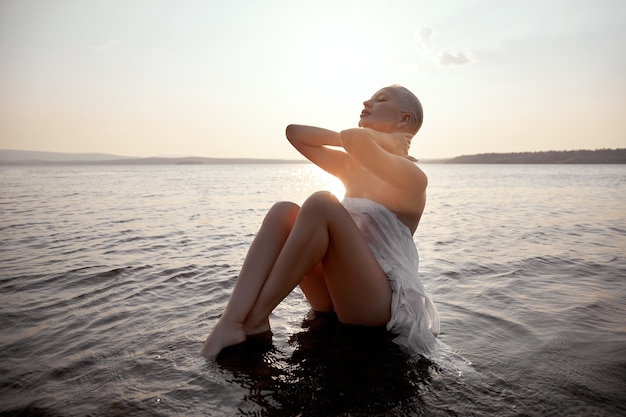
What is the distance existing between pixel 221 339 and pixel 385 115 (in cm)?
209

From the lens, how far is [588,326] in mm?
→ 3176

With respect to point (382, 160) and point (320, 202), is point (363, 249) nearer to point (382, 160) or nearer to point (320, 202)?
point (320, 202)

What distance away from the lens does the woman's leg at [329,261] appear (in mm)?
2498

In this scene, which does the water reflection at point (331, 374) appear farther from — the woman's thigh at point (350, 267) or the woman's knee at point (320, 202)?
the woman's knee at point (320, 202)

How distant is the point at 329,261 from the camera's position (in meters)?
2.62

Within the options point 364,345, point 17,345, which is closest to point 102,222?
point 17,345

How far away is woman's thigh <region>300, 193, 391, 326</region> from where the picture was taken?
2.52 m

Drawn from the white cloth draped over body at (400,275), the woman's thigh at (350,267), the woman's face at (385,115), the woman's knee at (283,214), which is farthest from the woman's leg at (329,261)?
the woman's face at (385,115)

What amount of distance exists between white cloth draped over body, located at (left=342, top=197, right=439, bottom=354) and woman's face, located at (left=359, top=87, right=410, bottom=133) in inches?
24.6

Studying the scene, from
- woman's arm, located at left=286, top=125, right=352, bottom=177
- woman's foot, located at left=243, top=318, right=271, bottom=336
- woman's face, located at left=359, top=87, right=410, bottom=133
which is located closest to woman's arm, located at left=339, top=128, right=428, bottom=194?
woman's face, located at left=359, top=87, right=410, bottom=133

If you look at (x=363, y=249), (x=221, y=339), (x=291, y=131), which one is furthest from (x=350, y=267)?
(x=291, y=131)

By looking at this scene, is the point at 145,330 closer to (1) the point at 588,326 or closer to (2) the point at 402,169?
(2) the point at 402,169

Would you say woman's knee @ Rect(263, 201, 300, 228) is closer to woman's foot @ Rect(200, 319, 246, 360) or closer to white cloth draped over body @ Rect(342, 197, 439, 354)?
white cloth draped over body @ Rect(342, 197, 439, 354)

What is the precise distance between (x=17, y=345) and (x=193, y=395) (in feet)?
5.27
